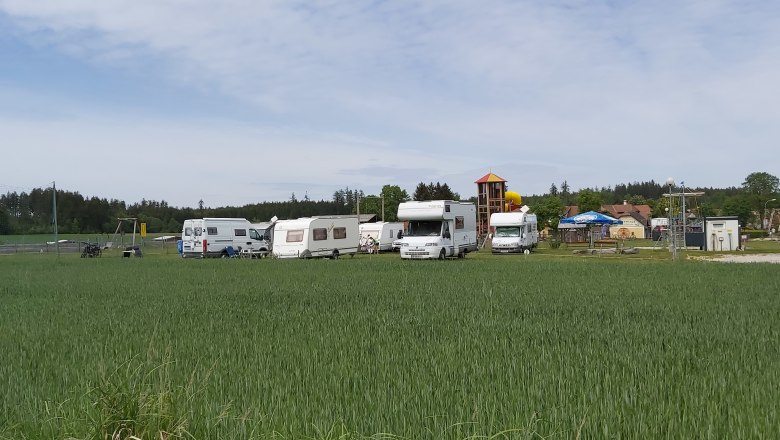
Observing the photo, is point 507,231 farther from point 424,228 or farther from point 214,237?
point 214,237

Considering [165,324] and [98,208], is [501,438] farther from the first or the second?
[98,208]

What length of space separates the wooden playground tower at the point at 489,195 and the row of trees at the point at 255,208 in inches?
381

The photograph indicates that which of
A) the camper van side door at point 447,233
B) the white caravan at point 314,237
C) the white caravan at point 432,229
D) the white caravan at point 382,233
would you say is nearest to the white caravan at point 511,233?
the white caravan at point 432,229

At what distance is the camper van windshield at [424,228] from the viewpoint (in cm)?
3053

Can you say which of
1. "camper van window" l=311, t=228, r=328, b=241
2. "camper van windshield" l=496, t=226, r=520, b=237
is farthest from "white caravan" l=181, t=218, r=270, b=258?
"camper van windshield" l=496, t=226, r=520, b=237

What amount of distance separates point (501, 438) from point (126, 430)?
2328mm

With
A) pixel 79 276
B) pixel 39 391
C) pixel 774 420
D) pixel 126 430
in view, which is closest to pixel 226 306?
pixel 39 391

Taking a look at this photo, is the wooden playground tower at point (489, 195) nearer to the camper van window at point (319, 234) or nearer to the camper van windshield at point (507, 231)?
the camper van windshield at point (507, 231)

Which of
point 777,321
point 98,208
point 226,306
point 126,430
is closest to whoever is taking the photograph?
point 126,430

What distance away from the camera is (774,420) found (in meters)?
4.34

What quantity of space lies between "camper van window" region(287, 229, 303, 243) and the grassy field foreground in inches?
726

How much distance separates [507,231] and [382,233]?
9.08 meters

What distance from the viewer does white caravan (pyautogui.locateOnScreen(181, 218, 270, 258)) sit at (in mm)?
37156

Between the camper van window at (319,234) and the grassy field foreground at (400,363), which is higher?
the camper van window at (319,234)
